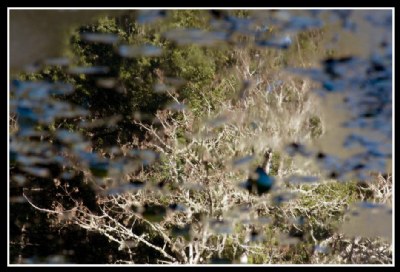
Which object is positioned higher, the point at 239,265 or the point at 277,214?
the point at 277,214

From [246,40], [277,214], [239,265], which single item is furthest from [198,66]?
[239,265]

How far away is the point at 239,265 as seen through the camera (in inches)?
113

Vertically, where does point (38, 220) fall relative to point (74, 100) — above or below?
below

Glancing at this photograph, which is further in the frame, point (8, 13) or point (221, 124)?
point (221, 124)

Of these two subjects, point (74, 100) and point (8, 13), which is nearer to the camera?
point (8, 13)

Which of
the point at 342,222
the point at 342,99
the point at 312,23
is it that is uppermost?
the point at 312,23

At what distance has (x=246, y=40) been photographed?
9.72 feet

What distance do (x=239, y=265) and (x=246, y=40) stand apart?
1.35 metres

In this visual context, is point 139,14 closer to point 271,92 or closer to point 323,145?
point 271,92

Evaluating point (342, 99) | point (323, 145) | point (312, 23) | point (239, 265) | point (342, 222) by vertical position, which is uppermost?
point (312, 23)

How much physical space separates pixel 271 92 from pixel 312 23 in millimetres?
471

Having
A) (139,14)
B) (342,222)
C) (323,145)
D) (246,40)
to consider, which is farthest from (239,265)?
(139,14)

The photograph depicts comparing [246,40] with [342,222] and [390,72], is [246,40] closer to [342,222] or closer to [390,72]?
[390,72]

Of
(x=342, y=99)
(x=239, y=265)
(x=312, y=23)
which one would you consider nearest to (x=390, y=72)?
(x=342, y=99)
